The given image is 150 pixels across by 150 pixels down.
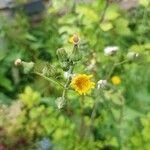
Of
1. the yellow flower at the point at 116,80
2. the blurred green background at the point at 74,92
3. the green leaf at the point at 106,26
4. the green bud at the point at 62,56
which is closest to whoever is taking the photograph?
the green bud at the point at 62,56

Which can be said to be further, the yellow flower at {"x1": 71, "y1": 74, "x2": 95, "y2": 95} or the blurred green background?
the blurred green background

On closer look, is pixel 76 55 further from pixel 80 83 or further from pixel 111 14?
pixel 111 14

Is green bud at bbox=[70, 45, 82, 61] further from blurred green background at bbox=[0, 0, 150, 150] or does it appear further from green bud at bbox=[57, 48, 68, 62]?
blurred green background at bbox=[0, 0, 150, 150]

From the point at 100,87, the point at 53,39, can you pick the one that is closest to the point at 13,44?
the point at 53,39

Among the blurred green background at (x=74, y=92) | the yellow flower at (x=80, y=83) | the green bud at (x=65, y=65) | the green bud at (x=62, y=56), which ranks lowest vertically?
the blurred green background at (x=74, y=92)

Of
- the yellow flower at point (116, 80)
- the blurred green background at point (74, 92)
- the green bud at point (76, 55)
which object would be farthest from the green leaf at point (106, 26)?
the green bud at point (76, 55)

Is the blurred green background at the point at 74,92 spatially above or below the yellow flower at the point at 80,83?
below

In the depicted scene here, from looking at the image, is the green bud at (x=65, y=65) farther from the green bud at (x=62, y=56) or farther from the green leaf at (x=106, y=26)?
the green leaf at (x=106, y=26)

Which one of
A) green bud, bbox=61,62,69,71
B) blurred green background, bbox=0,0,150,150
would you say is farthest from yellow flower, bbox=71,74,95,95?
blurred green background, bbox=0,0,150,150

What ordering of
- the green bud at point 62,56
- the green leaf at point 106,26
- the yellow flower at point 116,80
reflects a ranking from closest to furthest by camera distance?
1. the green bud at point 62,56
2. the green leaf at point 106,26
3. the yellow flower at point 116,80

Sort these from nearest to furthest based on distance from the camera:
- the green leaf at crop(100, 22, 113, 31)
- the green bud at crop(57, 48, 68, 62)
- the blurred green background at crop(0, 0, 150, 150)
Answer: the green bud at crop(57, 48, 68, 62), the blurred green background at crop(0, 0, 150, 150), the green leaf at crop(100, 22, 113, 31)

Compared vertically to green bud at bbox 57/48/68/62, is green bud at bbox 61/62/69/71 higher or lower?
lower

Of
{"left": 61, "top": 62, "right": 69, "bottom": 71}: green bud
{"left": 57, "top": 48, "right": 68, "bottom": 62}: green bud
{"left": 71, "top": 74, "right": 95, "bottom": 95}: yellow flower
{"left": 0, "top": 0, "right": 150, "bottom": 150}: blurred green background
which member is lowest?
{"left": 0, "top": 0, "right": 150, "bottom": 150}: blurred green background

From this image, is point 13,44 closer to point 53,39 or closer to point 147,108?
point 53,39
